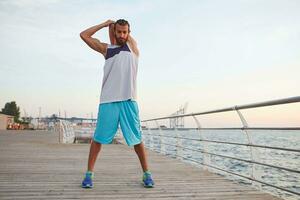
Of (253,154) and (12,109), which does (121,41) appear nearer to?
(253,154)

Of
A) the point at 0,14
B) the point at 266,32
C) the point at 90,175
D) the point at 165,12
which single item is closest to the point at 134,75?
the point at 90,175

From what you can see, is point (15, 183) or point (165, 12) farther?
point (165, 12)

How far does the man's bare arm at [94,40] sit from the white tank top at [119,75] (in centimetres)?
9

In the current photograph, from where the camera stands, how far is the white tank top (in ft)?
9.96

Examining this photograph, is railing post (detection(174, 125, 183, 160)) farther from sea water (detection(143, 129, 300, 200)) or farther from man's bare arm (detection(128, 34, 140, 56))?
man's bare arm (detection(128, 34, 140, 56))

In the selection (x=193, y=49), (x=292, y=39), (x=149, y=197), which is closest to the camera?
(x=149, y=197)

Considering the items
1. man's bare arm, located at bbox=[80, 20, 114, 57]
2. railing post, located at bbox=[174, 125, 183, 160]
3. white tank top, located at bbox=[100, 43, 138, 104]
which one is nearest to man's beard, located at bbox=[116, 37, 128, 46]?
white tank top, located at bbox=[100, 43, 138, 104]

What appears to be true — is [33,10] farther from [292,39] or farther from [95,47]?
[292,39]

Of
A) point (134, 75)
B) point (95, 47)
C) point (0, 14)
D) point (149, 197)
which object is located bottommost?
point (149, 197)

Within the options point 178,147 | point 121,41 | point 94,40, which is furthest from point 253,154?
point 178,147

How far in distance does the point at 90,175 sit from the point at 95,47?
123cm

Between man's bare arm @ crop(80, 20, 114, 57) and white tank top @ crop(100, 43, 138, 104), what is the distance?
93mm

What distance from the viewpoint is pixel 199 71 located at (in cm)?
2780

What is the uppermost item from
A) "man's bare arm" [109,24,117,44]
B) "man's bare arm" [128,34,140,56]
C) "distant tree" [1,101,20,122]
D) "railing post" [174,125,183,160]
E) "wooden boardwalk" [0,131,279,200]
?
"distant tree" [1,101,20,122]
